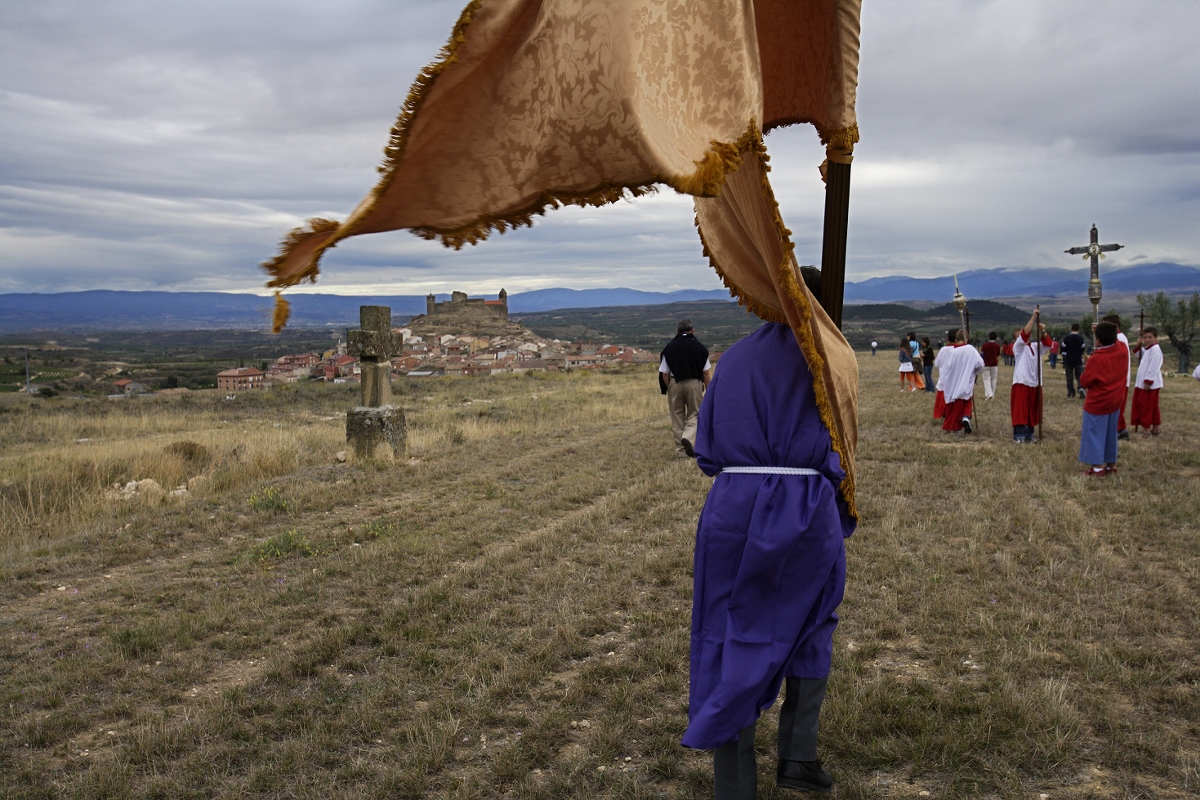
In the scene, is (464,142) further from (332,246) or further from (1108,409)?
(1108,409)

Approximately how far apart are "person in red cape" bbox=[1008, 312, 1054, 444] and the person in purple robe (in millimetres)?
9608

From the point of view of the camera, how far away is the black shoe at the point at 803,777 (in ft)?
9.50

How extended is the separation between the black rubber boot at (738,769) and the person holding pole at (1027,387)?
9.79 m

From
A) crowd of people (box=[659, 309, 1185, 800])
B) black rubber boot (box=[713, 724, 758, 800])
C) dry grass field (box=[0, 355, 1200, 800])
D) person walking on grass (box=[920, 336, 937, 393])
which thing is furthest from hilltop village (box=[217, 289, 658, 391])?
black rubber boot (box=[713, 724, 758, 800])

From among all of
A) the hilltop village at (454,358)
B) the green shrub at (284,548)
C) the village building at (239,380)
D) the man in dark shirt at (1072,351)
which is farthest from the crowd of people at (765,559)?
the village building at (239,380)

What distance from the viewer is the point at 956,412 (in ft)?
40.3

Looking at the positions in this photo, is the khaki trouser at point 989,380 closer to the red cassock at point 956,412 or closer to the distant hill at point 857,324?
the red cassock at point 956,412

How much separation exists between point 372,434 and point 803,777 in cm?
882

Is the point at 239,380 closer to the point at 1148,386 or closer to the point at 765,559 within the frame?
the point at 1148,386

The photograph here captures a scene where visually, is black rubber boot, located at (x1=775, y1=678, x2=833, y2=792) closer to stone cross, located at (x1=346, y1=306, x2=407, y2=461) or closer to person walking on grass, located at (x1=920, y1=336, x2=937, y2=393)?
stone cross, located at (x1=346, y1=306, x2=407, y2=461)

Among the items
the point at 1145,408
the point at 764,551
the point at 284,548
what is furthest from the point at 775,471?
the point at 1145,408

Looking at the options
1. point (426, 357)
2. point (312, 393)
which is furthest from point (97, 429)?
point (426, 357)

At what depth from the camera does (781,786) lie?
2.93 metres

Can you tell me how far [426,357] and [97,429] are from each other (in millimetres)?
24332
